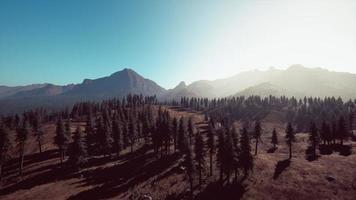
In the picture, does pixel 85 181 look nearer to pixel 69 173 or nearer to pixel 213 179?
pixel 69 173

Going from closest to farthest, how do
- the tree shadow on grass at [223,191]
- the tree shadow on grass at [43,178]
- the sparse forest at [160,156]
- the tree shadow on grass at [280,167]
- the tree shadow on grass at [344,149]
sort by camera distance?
the tree shadow on grass at [223,191]
the sparse forest at [160,156]
the tree shadow on grass at [43,178]
the tree shadow on grass at [280,167]
the tree shadow on grass at [344,149]

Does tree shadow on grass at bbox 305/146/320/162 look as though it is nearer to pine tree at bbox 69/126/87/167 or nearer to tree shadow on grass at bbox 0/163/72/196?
pine tree at bbox 69/126/87/167

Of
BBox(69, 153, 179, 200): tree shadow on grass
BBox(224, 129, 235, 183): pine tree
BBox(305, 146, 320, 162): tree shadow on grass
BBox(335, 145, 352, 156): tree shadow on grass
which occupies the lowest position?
BBox(69, 153, 179, 200): tree shadow on grass

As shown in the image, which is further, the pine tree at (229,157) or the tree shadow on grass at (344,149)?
the tree shadow on grass at (344,149)

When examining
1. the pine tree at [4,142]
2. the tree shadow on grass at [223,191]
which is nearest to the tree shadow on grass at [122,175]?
the tree shadow on grass at [223,191]

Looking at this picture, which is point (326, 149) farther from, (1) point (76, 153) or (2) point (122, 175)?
(1) point (76, 153)

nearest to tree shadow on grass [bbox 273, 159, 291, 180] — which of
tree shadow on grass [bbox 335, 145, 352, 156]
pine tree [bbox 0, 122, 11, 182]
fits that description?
tree shadow on grass [bbox 335, 145, 352, 156]

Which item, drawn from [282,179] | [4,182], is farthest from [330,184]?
[4,182]

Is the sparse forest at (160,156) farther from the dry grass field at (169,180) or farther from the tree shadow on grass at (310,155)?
the dry grass field at (169,180)

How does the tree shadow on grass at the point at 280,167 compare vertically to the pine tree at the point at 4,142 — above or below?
below
